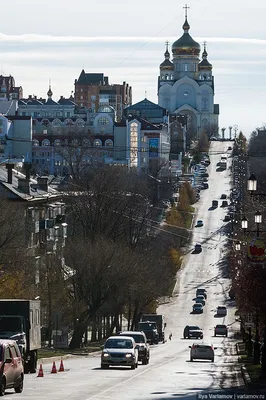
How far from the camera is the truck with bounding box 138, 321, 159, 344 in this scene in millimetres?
92125

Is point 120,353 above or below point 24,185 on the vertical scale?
below

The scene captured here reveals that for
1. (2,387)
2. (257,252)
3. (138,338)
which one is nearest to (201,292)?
(138,338)

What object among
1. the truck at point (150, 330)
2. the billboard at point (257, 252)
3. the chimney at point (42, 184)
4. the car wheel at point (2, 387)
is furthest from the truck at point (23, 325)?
the chimney at point (42, 184)

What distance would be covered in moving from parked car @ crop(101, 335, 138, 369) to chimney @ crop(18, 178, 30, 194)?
45.4 m

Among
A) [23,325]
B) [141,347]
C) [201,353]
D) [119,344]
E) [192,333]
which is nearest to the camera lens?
[23,325]

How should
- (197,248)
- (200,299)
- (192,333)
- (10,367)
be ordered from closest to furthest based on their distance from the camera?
(10,367), (192,333), (200,299), (197,248)

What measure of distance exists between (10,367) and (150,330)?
199 feet

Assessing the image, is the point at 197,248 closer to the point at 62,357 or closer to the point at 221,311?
the point at 221,311

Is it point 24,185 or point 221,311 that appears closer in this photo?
point 24,185

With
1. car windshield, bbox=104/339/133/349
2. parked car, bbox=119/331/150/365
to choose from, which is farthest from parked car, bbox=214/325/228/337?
car windshield, bbox=104/339/133/349

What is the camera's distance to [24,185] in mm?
94438

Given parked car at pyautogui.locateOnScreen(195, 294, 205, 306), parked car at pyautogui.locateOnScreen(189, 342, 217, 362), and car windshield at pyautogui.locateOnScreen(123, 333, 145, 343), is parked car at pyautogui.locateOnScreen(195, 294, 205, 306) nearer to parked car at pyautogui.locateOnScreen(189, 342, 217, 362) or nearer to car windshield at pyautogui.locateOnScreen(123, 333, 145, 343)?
parked car at pyautogui.locateOnScreen(189, 342, 217, 362)

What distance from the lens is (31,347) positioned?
4409 cm

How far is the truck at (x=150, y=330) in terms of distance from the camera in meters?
92.1
